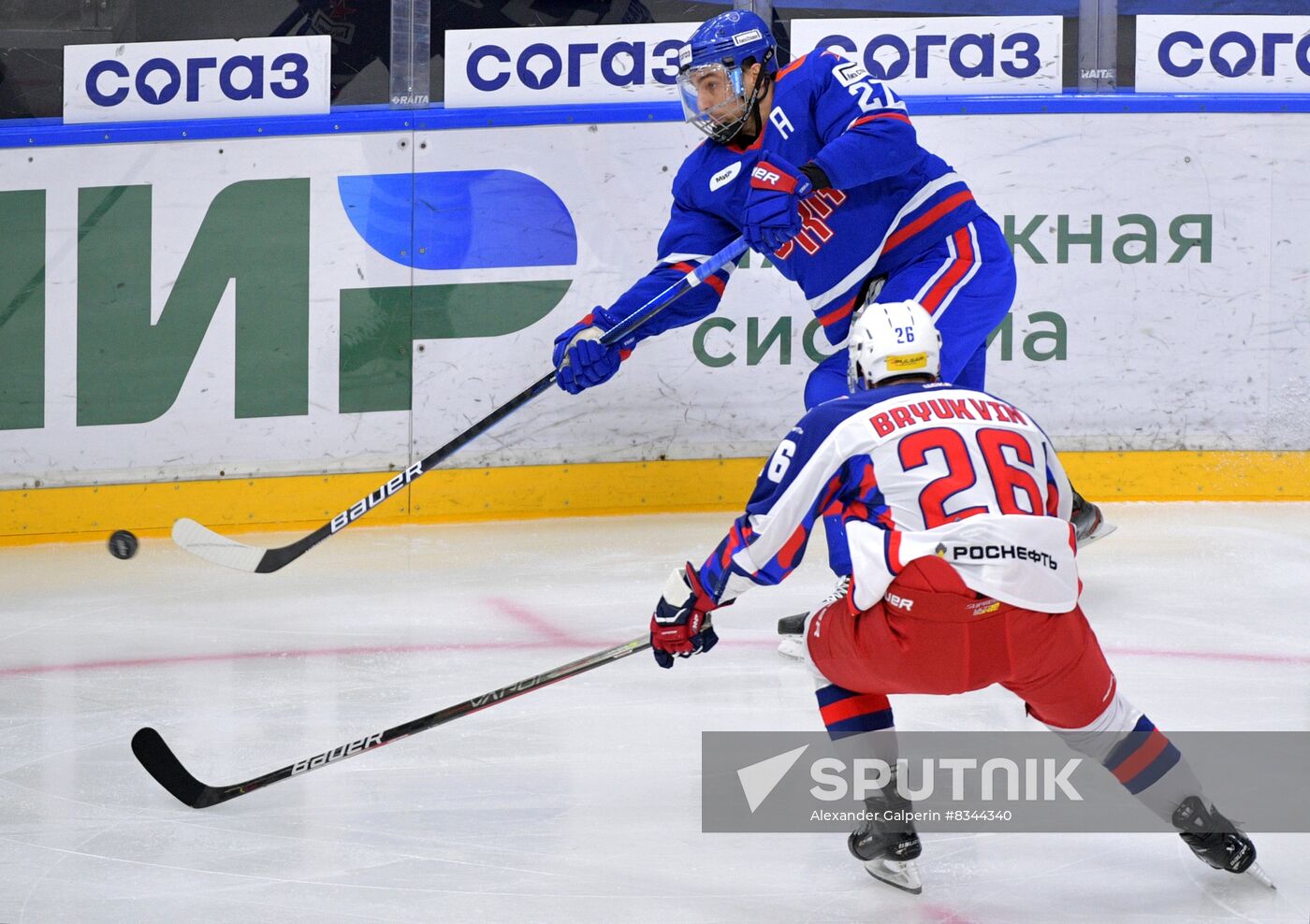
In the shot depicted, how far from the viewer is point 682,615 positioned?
2.52 m

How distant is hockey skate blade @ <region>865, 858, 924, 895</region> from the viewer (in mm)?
2479

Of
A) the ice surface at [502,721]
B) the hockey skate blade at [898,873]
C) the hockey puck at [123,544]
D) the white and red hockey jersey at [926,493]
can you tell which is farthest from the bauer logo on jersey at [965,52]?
the hockey skate blade at [898,873]

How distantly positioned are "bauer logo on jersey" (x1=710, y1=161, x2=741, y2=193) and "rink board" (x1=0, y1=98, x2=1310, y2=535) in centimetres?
154

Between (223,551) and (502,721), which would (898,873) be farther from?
(223,551)

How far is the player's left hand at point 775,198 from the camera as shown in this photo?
10.8ft

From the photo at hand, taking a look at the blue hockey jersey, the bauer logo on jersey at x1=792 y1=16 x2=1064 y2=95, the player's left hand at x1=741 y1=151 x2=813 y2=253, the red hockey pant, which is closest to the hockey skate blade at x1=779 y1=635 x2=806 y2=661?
the blue hockey jersey

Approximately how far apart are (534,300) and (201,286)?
974 millimetres

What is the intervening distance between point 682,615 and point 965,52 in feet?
10.5

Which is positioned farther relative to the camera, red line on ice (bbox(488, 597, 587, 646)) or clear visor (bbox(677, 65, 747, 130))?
red line on ice (bbox(488, 597, 587, 646))

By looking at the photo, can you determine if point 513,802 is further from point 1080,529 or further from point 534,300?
point 534,300

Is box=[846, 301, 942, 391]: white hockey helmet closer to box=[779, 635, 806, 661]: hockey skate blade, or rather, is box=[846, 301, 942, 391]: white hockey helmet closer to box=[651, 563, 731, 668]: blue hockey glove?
box=[651, 563, 731, 668]: blue hockey glove

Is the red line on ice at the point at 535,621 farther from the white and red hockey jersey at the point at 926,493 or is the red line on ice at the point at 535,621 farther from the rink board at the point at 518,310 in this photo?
the white and red hockey jersey at the point at 926,493

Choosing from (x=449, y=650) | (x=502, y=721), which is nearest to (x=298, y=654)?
(x=449, y=650)

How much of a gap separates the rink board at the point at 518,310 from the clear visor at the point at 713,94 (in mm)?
1636
